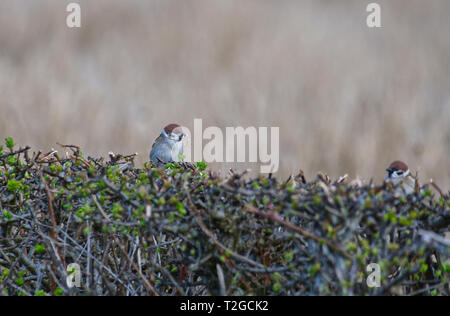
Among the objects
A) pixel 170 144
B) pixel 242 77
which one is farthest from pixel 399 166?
pixel 242 77

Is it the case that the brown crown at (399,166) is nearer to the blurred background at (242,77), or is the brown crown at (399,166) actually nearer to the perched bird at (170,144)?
the perched bird at (170,144)

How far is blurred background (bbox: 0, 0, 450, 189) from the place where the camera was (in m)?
8.36

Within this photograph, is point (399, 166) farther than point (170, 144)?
No

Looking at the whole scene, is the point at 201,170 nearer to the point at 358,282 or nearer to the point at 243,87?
the point at 358,282

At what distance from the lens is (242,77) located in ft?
34.2

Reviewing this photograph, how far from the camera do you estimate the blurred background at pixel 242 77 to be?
27.4 ft

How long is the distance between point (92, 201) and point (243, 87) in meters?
7.50

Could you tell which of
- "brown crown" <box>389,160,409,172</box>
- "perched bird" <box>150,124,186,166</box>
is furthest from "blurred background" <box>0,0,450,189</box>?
"brown crown" <box>389,160,409,172</box>

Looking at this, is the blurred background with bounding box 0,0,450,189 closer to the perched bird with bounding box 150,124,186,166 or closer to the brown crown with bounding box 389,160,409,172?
the perched bird with bounding box 150,124,186,166

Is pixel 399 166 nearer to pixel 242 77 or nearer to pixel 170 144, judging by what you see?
pixel 170 144

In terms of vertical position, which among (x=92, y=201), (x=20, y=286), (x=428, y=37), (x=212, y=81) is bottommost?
(x=20, y=286)

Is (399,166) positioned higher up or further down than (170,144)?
further down

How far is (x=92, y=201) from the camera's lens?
107 inches

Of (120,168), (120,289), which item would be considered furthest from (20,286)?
(120,168)
